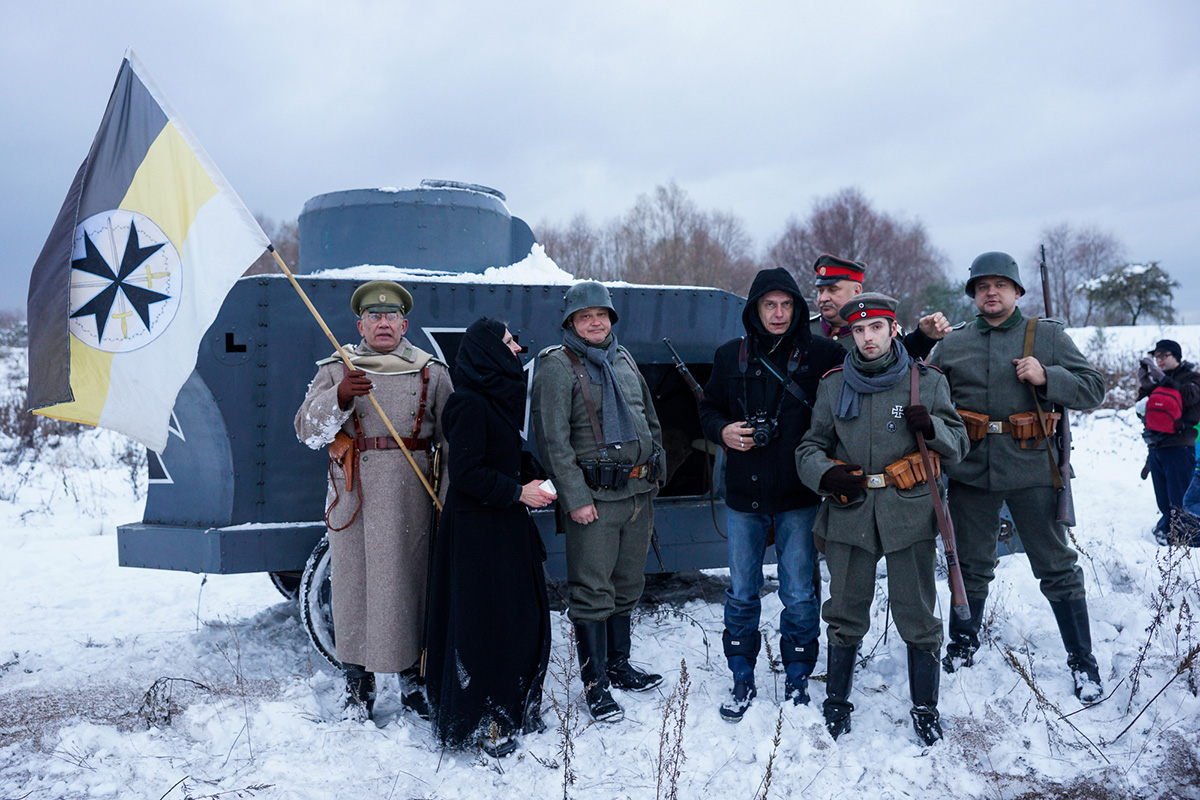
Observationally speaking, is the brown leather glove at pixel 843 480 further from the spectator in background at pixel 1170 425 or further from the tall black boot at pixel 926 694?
the spectator in background at pixel 1170 425

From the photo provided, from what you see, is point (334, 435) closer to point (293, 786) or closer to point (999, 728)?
point (293, 786)

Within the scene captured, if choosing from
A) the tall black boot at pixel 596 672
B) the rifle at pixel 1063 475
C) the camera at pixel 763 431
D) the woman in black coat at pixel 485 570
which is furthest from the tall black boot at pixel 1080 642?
the woman in black coat at pixel 485 570

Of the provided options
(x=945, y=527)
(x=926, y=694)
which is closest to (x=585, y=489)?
(x=945, y=527)

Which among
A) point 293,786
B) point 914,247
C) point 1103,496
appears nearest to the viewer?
point 293,786

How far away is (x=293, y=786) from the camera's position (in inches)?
116

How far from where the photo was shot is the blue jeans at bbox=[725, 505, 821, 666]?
3465 mm

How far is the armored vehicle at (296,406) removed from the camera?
3945 millimetres

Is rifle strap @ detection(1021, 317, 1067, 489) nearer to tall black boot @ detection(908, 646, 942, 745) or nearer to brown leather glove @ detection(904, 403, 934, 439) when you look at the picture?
brown leather glove @ detection(904, 403, 934, 439)

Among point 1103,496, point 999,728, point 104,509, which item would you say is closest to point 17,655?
point 999,728

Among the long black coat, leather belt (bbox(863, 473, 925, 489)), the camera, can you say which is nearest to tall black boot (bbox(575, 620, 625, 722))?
the long black coat

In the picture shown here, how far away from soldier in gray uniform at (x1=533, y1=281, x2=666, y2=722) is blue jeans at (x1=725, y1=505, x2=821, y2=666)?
0.48m

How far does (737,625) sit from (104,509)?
8.81m

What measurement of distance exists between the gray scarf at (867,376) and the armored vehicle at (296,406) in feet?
4.04

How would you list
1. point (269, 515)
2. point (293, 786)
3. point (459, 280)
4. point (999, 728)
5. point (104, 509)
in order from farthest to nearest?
point (104, 509)
point (459, 280)
point (269, 515)
point (999, 728)
point (293, 786)
